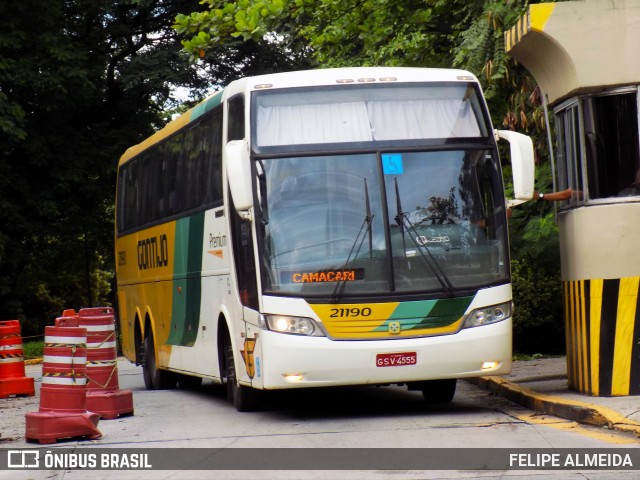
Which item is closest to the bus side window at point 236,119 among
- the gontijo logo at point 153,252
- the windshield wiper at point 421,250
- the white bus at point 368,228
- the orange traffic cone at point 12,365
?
the white bus at point 368,228

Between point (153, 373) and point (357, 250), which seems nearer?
point (357, 250)

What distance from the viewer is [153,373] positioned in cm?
2069

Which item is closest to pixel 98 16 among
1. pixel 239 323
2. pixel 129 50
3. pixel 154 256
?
pixel 129 50

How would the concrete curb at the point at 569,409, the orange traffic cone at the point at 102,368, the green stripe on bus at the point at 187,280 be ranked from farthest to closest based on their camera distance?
the green stripe on bus at the point at 187,280
the orange traffic cone at the point at 102,368
the concrete curb at the point at 569,409

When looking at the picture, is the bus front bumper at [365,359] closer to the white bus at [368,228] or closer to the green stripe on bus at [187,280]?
the white bus at [368,228]

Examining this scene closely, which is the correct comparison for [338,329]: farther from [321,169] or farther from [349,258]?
[321,169]

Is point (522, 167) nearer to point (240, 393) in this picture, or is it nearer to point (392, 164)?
point (392, 164)

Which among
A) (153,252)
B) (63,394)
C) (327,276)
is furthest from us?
(153,252)

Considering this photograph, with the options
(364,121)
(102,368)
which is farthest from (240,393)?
(364,121)

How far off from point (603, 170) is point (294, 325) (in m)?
3.51

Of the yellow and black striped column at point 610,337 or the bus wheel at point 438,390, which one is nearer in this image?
the yellow and black striped column at point 610,337

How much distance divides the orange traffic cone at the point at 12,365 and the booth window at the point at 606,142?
10205 millimetres

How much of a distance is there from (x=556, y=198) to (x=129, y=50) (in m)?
24.7

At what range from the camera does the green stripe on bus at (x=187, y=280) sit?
16.9 metres
